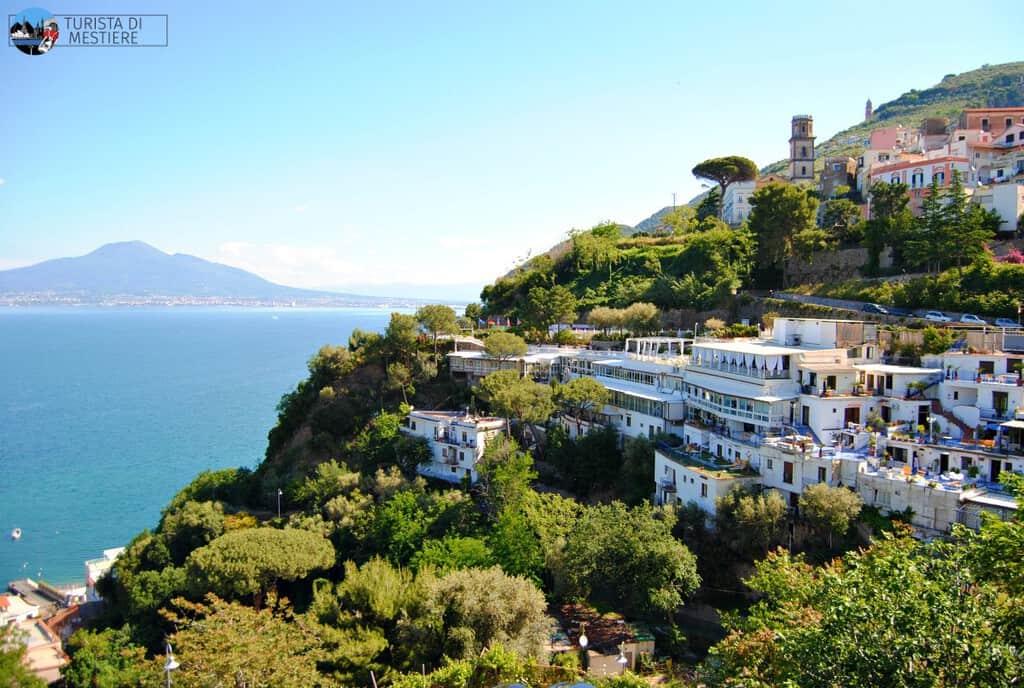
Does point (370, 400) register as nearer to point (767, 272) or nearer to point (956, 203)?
point (767, 272)

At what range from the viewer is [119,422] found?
69000mm

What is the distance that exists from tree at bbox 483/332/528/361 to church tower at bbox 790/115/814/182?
36.8 m

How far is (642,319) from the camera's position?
3441 centimetres

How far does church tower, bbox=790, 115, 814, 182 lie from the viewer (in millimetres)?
56562

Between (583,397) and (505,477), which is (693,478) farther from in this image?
(583,397)

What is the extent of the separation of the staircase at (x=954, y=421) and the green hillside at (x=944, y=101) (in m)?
67.3

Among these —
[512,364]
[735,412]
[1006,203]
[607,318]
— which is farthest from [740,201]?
[735,412]

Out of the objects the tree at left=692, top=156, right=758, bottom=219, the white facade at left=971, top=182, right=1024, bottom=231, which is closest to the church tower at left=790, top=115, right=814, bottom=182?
the tree at left=692, top=156, right=758, bottom=219

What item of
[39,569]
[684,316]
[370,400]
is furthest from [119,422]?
[684,316]

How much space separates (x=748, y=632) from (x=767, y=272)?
88.7 ft

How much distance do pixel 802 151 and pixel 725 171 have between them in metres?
8.52

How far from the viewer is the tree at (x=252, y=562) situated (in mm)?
22969

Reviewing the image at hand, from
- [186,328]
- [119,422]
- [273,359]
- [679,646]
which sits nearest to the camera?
[679,646]

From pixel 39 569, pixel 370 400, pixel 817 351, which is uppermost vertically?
pixel 817 351
